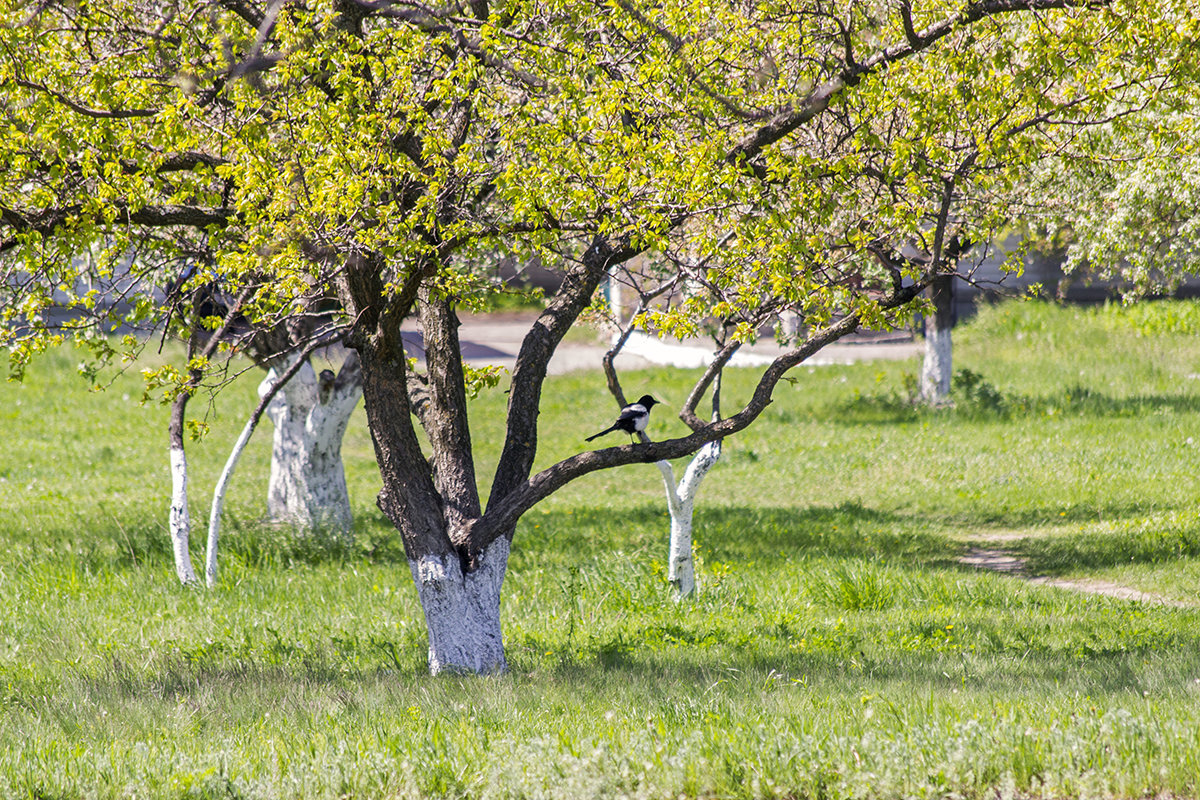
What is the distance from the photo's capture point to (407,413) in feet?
20.9

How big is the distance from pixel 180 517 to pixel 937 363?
1408cm

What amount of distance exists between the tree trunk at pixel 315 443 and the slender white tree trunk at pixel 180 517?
2.01 m

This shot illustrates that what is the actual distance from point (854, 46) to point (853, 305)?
1.61m

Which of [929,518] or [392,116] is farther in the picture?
[929,518]

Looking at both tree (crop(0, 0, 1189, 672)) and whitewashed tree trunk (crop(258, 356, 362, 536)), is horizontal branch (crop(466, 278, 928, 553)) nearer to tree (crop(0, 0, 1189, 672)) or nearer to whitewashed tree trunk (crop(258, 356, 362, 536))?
tree (crop(0, 0, 1189, 672))

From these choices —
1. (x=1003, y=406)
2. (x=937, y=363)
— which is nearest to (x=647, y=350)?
(x=937, y=363)

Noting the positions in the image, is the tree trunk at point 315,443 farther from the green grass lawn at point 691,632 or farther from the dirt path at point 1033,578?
the dirt path at point 1033,578

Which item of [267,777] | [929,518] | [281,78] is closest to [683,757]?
[267,777]

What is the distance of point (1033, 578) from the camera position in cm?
1037

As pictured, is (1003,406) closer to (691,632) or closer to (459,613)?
(691,632)

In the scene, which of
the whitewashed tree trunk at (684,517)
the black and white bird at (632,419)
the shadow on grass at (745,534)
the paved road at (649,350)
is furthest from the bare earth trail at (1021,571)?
the paved road at (649,350)

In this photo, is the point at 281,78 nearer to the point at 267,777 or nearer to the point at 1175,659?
the point at 267,777

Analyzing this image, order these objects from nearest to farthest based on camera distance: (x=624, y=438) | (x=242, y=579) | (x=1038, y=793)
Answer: (x=1038, y=793) → (x=242, y=579) → (x=624, y=438)

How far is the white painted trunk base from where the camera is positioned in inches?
743
